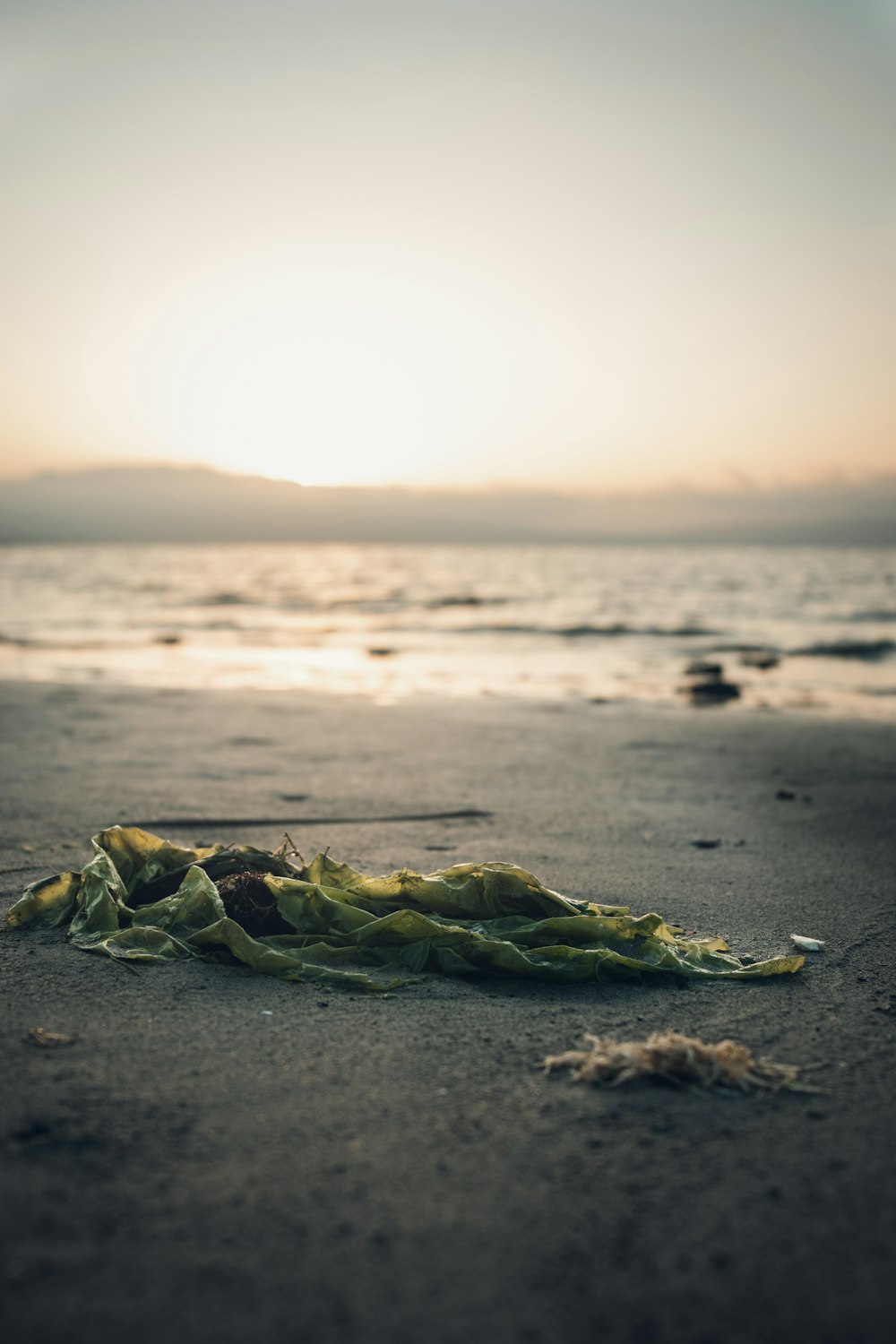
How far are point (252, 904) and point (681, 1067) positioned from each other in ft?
5.85

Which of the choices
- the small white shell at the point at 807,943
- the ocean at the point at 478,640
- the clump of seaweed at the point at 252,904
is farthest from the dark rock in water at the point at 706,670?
the clump of seaweed at the point at 252,904

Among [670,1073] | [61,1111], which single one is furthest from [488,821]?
[61,1111]

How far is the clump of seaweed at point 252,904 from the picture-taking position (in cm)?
374

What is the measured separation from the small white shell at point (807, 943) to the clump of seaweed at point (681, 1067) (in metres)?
1.10

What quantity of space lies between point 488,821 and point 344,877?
6.84 ft

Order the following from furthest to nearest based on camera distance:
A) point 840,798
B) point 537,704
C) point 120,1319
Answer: point 537,704 → point 840,798 → point 120,1319

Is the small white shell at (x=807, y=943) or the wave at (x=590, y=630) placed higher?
the small white shell at (x=807, y=943)

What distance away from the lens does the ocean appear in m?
14.3

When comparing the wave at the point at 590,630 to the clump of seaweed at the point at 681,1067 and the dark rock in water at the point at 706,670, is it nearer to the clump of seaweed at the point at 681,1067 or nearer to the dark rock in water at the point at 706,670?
the dark rock in water at the point at 706,670

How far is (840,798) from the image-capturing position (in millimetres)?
6777

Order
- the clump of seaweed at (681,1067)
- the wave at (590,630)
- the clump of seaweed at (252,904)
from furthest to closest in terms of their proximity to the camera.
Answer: the wave at (590,630)
the clump of seaweed at (252,904)
the clump of seaweed at (681,1067)

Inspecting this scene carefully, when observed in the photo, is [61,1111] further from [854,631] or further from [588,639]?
[854,631]

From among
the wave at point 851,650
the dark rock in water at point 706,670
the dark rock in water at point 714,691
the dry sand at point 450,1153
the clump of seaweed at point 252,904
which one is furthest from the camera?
the wave at point 851,650

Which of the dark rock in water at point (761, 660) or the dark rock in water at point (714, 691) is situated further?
the dark rock in water at point (761, 660)
